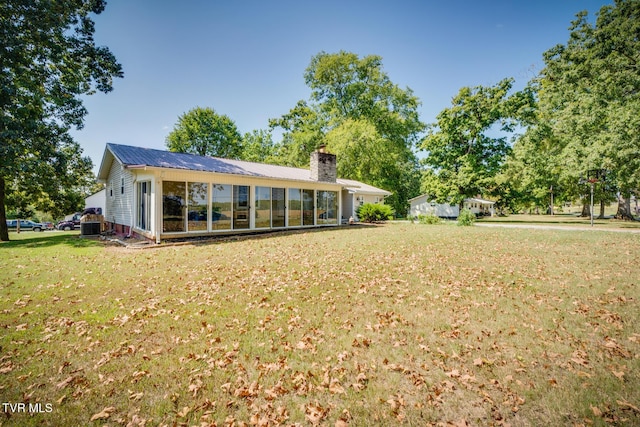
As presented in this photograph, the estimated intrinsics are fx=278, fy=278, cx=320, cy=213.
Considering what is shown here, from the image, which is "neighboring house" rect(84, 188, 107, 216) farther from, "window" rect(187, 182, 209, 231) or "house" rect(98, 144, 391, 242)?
"window" rect(187, 182, 209, 231)

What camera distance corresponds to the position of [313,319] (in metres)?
4.63

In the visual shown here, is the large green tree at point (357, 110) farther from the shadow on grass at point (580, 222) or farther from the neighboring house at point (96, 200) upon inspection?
the neighboring house at point (96, 200)

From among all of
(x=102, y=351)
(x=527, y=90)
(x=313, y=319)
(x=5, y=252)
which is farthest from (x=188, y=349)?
(x=527, y=90)

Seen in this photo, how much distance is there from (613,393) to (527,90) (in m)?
32.1

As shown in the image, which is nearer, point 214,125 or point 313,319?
point 313,319

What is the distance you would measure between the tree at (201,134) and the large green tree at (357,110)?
9.73 m

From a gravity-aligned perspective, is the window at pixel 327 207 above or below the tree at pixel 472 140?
below

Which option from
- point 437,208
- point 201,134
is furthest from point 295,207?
point 437,208

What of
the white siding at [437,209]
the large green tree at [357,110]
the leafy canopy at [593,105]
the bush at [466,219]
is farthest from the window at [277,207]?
the white siding at [437,209]

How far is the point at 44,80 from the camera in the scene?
15062 mm

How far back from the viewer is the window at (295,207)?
16.8 metres

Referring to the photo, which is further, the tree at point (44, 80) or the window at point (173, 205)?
the tree at point (44, 80)

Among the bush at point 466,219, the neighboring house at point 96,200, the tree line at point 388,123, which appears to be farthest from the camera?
the neighboring house at point 96,200

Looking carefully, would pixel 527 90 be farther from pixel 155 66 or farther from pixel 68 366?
pixel 68 366
